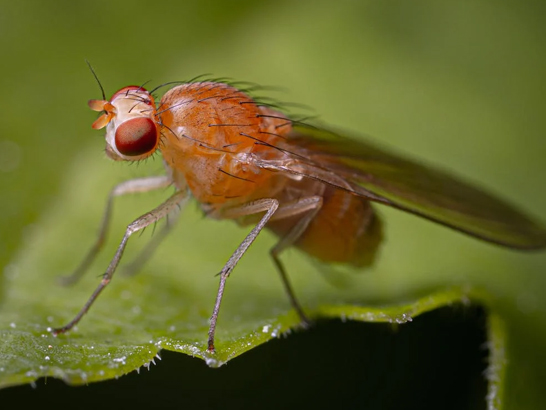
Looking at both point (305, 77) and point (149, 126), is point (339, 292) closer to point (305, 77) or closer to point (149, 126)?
point (149, 126)

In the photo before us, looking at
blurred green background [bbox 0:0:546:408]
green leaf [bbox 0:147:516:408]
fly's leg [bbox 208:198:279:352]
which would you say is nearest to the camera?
green leaf [bbox 0:147:516:408]

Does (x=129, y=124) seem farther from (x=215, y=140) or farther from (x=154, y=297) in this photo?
(x=154, y=297)

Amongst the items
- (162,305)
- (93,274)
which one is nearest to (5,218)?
(93,274)

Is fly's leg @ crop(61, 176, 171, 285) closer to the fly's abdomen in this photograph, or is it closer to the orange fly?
the orange fly

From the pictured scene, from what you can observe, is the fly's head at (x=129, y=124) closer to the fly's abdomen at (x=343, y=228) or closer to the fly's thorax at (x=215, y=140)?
the fly's thorax at (x=215, y=140)

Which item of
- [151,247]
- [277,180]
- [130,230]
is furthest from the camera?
[151,247]

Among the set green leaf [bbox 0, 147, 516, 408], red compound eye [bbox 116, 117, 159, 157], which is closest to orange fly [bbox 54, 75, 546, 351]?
red compound eye [bbox 116, 117, 159, 157]

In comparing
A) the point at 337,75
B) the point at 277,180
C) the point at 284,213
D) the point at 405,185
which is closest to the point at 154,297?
the point at 284,213
